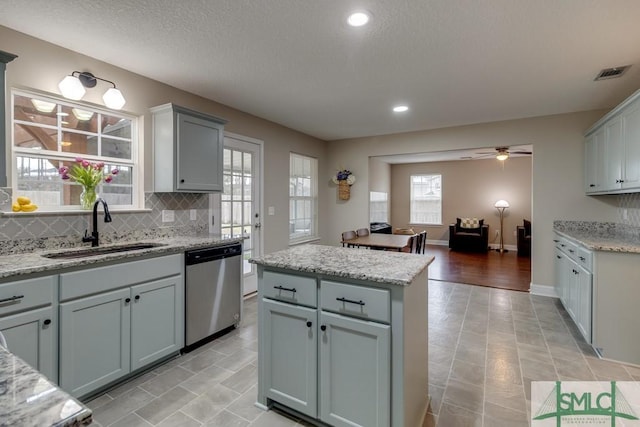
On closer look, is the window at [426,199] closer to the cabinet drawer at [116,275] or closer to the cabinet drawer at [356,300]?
the cabinet drawer at [116,275]

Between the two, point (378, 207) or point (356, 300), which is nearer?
point (356, 300)

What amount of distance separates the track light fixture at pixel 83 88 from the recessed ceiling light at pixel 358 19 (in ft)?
6.60

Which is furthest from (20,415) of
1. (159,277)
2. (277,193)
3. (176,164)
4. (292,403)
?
(277,193)

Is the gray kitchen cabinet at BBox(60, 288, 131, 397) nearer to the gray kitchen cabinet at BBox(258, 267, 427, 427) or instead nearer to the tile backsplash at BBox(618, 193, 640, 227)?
the gray kitchen cabinet at BBox(258, 267, 427, 427)

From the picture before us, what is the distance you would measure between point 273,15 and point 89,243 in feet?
7.31

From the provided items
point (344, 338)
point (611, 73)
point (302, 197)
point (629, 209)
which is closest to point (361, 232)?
point (302, 197)

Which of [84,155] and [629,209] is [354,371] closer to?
[84,155]

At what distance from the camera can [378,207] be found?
8.52 m

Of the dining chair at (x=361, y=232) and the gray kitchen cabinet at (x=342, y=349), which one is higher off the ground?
the dining chair at (x=361, y=232)

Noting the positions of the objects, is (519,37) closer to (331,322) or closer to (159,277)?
(331,322)

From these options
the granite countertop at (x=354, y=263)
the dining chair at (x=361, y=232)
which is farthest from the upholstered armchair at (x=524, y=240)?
the granite countertop at (x=354, y=263)

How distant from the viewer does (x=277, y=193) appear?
4.73 meters

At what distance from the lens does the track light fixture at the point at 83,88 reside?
238 cm

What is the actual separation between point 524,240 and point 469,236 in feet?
3.93
